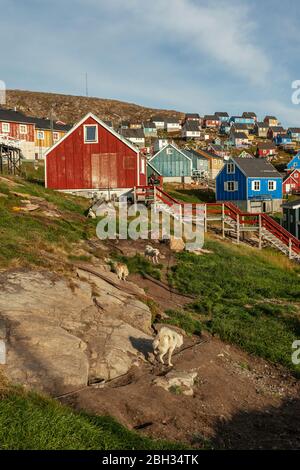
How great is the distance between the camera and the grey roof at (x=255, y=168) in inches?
2120

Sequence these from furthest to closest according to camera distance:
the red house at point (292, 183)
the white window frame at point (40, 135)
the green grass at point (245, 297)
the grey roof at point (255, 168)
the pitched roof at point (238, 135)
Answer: the pitched roof at point (238, 135) → the red house at point (292, 183) → the white window frame at point (40, 135) → the grey roof at point (255, 168) → the green grass at point (245, 297)

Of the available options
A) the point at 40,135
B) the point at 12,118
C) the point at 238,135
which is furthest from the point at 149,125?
the point at 12,118

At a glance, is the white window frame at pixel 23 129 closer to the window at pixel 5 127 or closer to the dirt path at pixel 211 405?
the window at pixel 5 127

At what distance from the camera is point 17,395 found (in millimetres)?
6676

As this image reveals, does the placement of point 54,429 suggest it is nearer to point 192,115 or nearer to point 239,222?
point 239,222

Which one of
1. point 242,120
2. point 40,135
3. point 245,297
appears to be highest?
point 242,120

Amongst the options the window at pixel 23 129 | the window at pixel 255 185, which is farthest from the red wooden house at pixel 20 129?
the window at pixel 255 185

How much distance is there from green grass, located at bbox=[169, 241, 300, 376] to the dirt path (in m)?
1.58

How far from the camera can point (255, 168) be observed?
5541 centimetres

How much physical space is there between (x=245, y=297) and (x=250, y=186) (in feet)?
130

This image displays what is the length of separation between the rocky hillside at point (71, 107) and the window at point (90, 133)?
107 metres
